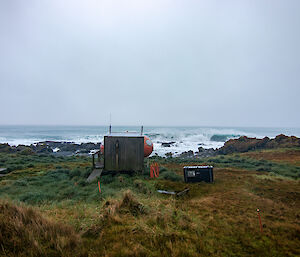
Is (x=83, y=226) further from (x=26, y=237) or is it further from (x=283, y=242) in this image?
(x=283, y=242)

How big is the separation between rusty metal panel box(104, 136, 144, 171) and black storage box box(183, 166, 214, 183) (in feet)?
9.14

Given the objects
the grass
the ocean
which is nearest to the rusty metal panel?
the grass

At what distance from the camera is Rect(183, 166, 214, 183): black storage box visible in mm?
8492

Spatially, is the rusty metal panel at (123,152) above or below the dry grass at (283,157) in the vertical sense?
above

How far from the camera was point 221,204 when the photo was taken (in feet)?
18.4

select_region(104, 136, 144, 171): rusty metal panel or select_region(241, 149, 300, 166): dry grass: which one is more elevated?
select_region(104, 136, 144, 171): rusty metal panel

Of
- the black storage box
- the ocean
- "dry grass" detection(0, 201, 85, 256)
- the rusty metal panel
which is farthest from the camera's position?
the ocean

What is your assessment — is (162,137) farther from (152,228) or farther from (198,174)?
(152,228)

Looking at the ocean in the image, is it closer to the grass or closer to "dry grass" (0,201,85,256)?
the grass

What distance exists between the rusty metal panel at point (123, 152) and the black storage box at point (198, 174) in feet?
9.14

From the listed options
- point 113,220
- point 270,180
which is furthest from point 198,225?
point 270,180

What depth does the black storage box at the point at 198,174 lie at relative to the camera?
8.49 meters

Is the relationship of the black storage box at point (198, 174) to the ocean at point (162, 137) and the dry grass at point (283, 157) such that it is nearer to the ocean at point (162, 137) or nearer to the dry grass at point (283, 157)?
the dry grass at point (283, 157)

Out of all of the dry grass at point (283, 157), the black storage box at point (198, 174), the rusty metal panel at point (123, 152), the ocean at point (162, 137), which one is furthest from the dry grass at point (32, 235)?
the ocean at point (162, 137)
